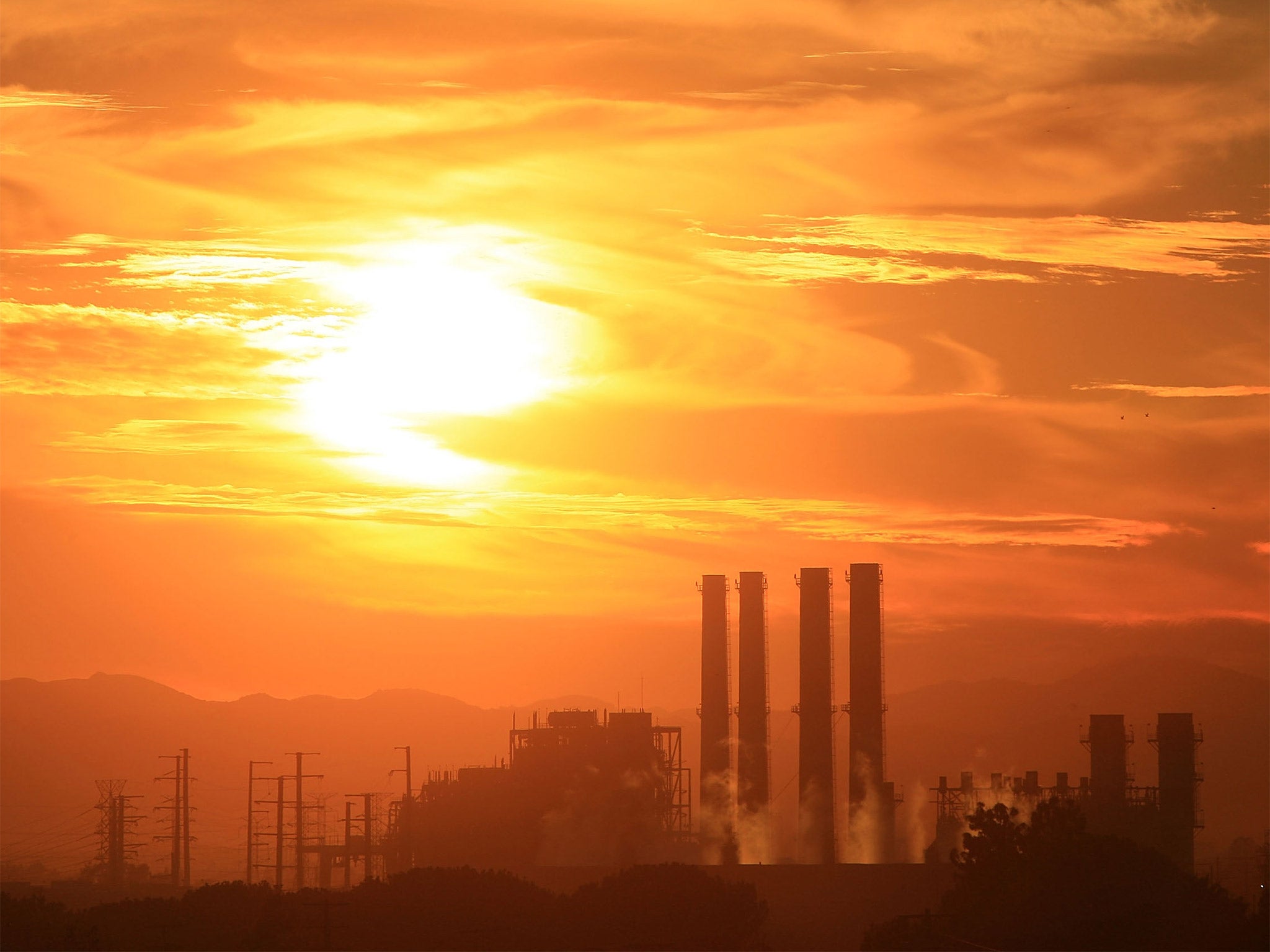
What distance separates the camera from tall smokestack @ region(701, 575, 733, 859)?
2979 inches

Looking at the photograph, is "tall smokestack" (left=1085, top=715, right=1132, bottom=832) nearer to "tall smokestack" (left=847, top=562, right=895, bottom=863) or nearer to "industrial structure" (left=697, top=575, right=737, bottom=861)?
"tall smokestack" (left=847, top=562, right=895, bottom=863)

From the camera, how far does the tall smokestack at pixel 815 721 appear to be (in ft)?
241

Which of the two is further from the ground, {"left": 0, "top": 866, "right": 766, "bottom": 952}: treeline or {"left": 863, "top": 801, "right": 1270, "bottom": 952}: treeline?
{"left": 863, "top": 801, "right": 1270, "bottom": 952}: treeline

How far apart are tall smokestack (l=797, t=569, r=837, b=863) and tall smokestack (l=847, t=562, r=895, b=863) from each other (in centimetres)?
105

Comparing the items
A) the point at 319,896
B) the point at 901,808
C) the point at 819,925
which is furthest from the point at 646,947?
the point at 901,808

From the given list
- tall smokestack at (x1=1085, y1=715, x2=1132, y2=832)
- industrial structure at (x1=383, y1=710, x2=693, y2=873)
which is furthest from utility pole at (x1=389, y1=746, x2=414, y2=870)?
tall smokestack at (x1=1085, y1=715, x2=1132, y2=832)

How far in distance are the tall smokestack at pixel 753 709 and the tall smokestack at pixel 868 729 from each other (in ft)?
13.7

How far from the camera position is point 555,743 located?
3041 inches

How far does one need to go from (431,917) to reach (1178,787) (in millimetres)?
32630

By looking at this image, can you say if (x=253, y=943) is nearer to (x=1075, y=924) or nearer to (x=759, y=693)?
(x=1075, y=924)

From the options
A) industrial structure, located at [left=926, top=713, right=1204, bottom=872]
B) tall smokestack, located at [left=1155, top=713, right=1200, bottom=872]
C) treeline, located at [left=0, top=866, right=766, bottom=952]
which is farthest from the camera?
tall smokestack, located at [left=1155, top=713, right=1200, bottom=872]

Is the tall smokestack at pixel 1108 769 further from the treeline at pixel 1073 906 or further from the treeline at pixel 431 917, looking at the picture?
the treeline at pixel 431 917

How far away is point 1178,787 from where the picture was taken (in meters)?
68.4

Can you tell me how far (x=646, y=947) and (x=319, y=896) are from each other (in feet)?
47.0
